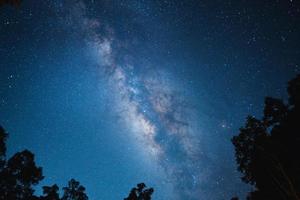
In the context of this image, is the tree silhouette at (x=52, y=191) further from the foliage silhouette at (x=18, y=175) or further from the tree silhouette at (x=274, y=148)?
the tree silhouette at (x=274, y=148)

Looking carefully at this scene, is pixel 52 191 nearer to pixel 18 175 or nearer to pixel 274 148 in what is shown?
pixel 18 175

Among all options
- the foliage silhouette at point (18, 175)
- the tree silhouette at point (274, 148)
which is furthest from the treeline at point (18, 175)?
the tree silhouette at point (274, 148)

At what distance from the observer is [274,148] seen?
24.9 m

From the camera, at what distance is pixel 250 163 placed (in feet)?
88.4

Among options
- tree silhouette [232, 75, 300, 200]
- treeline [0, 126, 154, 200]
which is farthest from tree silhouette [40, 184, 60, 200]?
tree silhouette [232, 75, 300, 200]

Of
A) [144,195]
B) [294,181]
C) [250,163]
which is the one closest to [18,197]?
[144,195]

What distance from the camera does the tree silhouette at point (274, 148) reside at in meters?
23.6

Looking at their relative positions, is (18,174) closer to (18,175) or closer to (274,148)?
(18,175)

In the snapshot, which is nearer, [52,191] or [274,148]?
[274,148]

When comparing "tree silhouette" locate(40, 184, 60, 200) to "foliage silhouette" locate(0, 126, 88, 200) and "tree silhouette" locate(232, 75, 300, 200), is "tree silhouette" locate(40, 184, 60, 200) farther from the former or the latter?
"tree silhouette" locate(232, 75, 300, 200)

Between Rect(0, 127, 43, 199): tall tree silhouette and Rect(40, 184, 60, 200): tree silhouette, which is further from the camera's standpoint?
Rect(40, 184, 60, 200): tree silhouette

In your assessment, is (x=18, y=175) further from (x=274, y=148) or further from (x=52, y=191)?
(x=274, y=148)

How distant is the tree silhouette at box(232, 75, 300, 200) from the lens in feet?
77.6

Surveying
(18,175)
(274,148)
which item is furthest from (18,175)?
(274,148)
